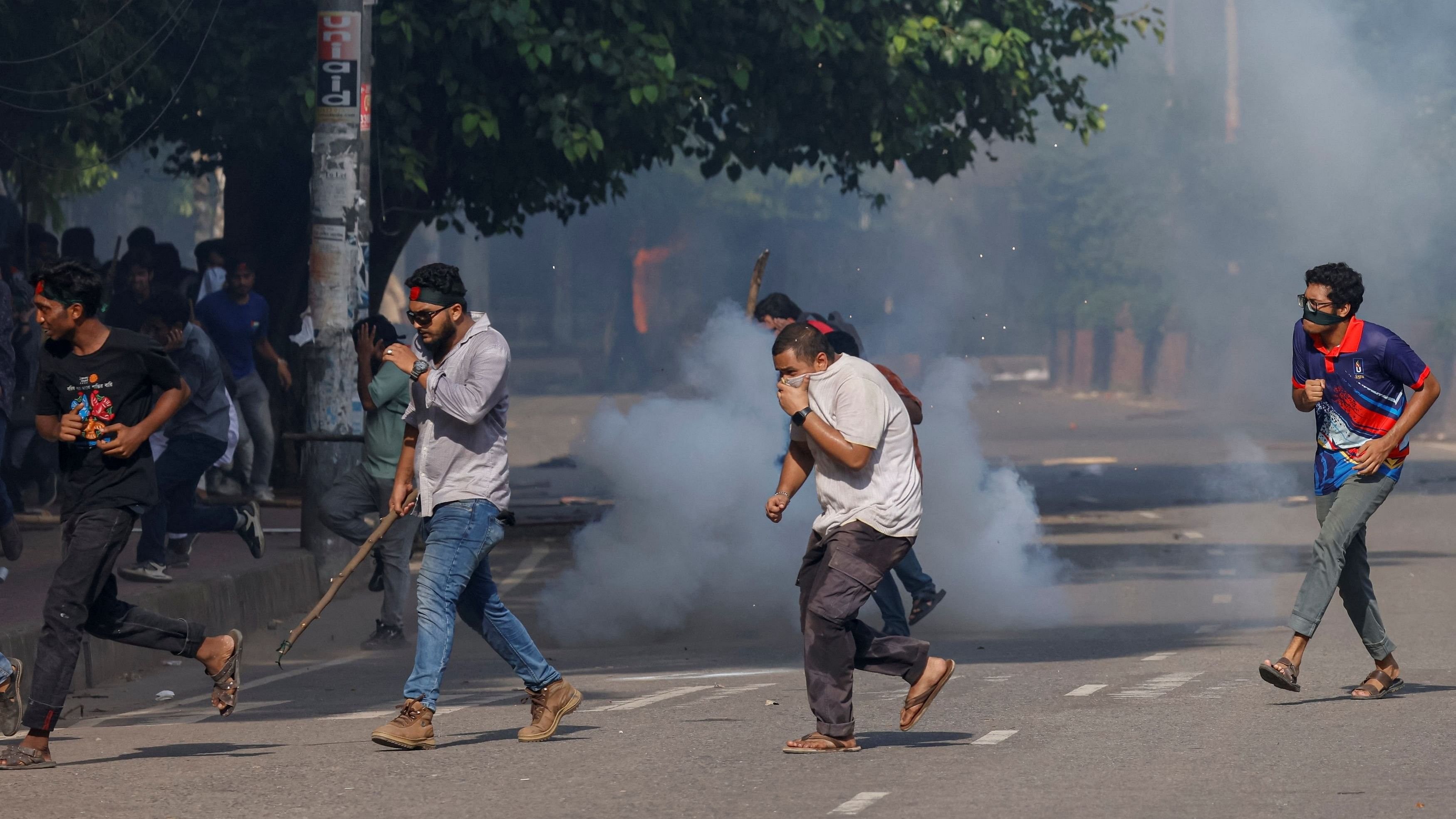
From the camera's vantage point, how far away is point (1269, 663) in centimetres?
758

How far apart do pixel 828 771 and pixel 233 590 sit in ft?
17.2

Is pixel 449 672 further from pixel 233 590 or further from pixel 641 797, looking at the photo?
pixel 641 797

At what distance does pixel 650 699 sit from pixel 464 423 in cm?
181

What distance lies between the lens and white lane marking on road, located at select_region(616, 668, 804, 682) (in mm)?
8984

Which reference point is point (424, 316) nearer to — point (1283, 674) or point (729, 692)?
point (729, 692)

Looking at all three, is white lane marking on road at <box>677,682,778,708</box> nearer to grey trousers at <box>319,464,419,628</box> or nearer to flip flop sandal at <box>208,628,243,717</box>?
flip flop sandal at <box>208,628,243,717</box>

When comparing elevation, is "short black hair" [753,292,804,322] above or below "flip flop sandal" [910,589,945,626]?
above

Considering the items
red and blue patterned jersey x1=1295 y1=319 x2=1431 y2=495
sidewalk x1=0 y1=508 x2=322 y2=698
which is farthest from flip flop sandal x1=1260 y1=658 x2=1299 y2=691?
sidewalk x1=0 y1=508 x2=322 y2=698

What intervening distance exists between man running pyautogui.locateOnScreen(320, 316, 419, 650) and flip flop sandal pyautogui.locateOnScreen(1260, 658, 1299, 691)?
4347 millimetres

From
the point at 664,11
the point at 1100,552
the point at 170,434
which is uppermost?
the point at 664,11

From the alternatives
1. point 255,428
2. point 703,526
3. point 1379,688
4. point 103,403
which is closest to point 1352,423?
point 1379,688

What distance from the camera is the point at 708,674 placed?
911 centimetres

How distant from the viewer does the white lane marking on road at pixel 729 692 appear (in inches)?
317

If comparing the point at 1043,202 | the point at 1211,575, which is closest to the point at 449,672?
the point at 1211,575
